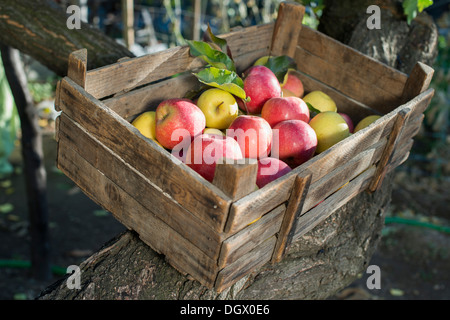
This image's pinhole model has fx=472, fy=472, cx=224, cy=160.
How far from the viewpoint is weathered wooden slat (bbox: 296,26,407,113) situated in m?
2.16

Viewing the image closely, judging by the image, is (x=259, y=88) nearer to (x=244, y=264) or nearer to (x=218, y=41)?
(x=218, y=41)

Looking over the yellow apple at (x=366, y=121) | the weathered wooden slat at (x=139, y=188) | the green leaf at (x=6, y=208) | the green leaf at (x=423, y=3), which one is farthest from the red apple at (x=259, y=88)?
the green leaf at (x=6, y=208)

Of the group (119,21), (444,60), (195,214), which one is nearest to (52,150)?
(119,21)

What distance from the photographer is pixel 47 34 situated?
87.7 inches

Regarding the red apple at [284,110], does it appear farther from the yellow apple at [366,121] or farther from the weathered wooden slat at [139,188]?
the weathered wooden slat at [139,188]

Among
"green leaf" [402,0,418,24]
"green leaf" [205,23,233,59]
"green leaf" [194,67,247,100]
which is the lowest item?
"green leaf" [194,67,247,100]

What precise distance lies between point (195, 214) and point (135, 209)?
0.30 metres

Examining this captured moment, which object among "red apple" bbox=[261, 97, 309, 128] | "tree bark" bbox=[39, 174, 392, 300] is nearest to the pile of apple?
"red apple" bbox=[261, 97, 309, 128]

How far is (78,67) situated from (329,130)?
973 millimetres

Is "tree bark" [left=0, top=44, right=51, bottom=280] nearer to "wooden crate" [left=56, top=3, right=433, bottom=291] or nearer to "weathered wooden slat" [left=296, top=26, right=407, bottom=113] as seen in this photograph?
"wooden crate" [left=56, top=3, right=433, bottom=291]

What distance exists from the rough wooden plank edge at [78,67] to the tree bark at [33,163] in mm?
1260

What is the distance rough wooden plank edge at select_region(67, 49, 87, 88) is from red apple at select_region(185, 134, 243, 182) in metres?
0.45

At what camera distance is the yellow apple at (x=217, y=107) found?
1.82m

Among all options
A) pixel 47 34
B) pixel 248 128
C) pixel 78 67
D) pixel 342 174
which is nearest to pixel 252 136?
pixel 248 128
